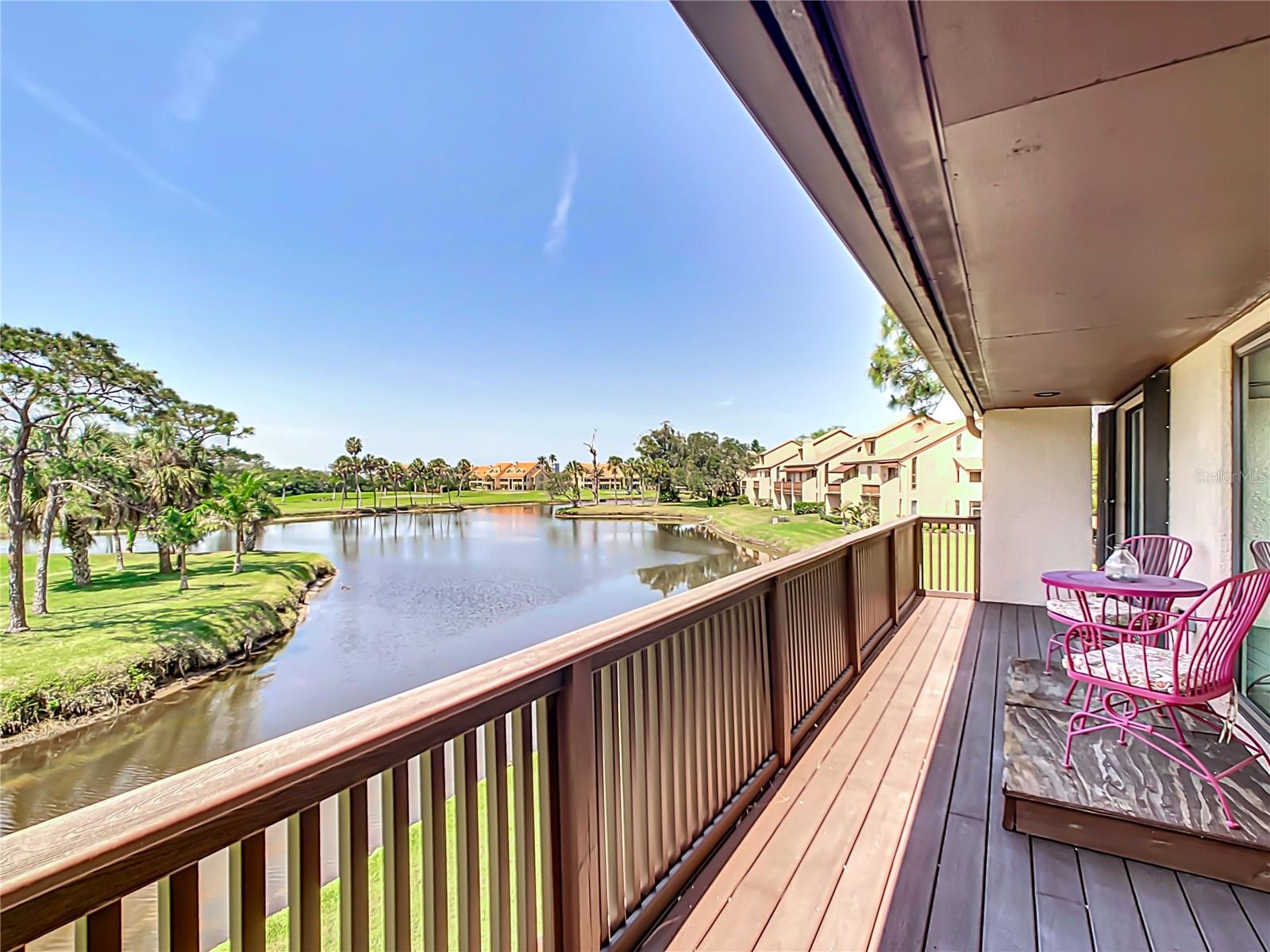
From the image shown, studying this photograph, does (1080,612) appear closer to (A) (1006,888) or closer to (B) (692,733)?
(A) (1006,888)

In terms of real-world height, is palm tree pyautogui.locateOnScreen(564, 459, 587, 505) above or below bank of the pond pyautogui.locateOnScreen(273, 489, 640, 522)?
above

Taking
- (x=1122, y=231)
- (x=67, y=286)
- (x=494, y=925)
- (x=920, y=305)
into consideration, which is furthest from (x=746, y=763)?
(x=67, y=286)

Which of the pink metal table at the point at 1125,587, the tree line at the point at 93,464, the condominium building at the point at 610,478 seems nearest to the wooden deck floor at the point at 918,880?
the pink metal table at the point at 1125,587

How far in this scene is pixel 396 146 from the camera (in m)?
16.3

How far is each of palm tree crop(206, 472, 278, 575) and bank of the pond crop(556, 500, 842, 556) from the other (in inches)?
863

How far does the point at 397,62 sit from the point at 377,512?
4623 cm

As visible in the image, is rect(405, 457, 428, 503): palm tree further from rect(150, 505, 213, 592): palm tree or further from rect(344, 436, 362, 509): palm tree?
rect(150, 505, 213, 592): palm tree

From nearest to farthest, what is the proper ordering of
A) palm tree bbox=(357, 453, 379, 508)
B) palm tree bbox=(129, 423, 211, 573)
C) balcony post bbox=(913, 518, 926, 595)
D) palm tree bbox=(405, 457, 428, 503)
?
balcony post bbox=(913, 518, 926, 595) → palm tree bbox=(129, 423, 211, 573) → palm tree bbox=(357, 453, 379, 508) → palm tree bbox=(405, 457, 428, 503)

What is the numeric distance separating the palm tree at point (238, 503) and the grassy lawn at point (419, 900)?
22838mm

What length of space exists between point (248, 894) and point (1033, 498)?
6.93 m

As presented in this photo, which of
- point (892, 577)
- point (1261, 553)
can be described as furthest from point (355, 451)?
point (1261, 553)

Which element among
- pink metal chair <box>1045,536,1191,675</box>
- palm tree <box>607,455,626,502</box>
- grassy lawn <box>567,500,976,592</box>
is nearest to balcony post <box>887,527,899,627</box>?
grassy lawn <box>567,500,976,592</box>

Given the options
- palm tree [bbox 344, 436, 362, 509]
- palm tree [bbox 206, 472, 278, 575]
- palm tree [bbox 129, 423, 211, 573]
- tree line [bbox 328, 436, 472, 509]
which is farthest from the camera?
tree line [bbox 328, 436, 472, 509]

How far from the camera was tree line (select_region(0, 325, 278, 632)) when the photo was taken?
1438 cm
